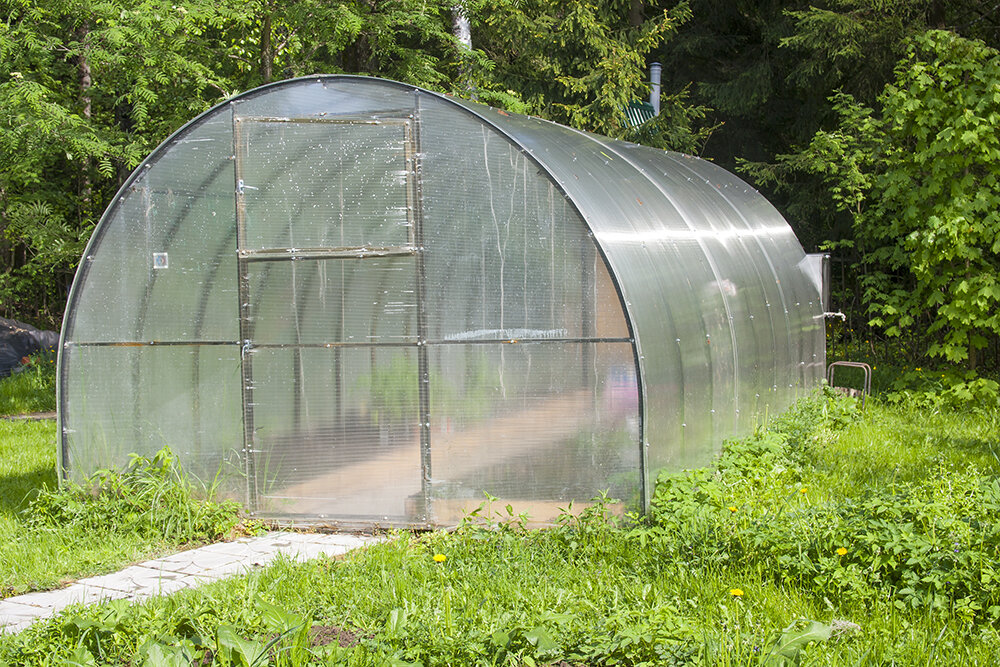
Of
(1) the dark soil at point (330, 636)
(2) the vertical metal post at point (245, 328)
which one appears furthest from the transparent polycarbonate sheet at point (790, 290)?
(1) the dark soil at point (330, 636)

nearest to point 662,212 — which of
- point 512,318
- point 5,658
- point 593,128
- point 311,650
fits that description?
point 512,318

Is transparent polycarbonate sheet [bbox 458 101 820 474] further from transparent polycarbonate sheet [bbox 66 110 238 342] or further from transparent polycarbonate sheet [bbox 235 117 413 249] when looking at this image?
transparent polycarbonate sheet [bbox 66 110 238 342]

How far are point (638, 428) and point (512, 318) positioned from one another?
1087 mm

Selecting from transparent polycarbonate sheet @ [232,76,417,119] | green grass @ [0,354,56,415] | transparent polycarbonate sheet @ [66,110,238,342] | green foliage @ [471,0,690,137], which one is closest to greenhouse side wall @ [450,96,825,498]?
transparent polycarbonate sheet @ [232,76,417,119]

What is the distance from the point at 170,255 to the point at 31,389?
8.59 meters

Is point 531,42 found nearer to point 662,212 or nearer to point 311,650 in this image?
point 662,212

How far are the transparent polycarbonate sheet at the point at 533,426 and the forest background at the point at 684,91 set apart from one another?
211 inches

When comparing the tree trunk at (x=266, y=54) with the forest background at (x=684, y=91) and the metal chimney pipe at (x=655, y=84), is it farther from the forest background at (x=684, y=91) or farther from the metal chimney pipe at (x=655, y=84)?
the metal chimney pipe at (x=655, y=84)

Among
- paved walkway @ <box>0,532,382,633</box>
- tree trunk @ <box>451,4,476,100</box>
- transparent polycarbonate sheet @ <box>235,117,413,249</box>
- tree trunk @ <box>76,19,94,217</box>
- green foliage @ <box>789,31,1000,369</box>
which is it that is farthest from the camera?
tree trunk @ <box>451,4,476,100</box>

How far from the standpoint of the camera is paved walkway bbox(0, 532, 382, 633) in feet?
16.3

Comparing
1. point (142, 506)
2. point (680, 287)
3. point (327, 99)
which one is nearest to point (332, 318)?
point (327, 99)

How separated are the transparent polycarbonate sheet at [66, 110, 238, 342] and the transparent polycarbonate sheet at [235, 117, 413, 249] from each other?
0.20 m

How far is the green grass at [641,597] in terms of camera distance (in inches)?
143

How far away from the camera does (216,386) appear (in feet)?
21.7
